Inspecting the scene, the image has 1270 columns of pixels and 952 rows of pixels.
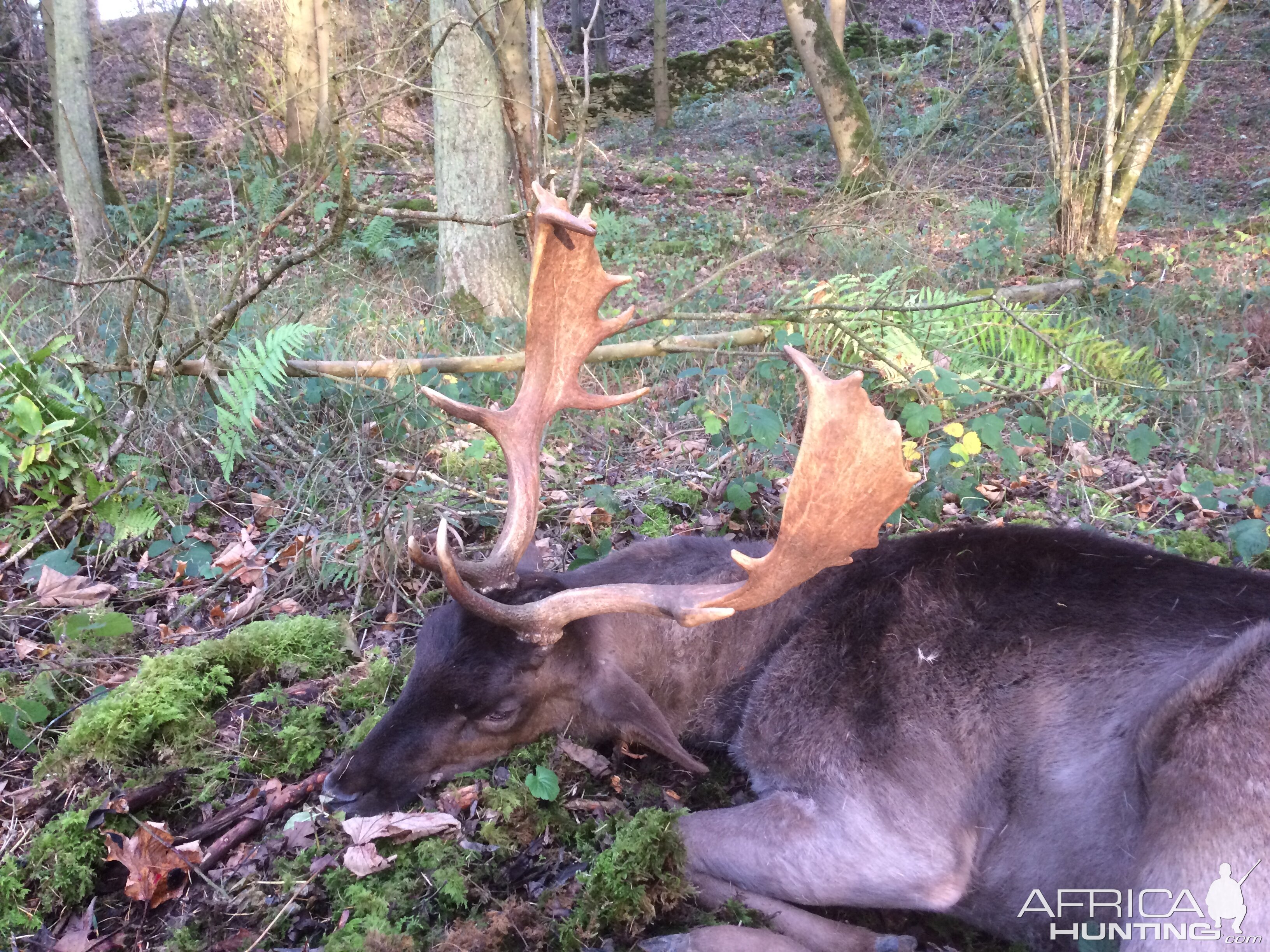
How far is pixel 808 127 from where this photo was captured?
18641mm

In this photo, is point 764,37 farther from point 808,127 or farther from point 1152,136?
point 1152,136

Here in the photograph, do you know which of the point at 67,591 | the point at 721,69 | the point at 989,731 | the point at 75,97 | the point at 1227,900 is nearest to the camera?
the point at 1227,900

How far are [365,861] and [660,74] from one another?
20.4m

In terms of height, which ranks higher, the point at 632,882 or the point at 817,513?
the point at 817,513

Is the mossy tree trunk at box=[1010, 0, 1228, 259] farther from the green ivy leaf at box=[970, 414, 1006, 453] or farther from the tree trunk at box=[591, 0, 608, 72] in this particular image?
the tree trunk at box=[591, 0, 608, 72]

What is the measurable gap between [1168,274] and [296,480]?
883 centimetres

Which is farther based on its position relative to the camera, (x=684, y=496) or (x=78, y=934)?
(x=684, y=496)

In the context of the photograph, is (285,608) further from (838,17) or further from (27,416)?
(838,17)

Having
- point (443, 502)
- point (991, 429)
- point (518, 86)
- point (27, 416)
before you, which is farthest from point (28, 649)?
point (518, 86)

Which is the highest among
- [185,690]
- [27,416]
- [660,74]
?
[660,74]

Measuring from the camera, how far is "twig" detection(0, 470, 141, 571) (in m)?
4.61

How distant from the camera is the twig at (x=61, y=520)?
461cm

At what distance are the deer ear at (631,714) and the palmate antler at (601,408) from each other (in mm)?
285

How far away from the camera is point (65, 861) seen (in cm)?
281
